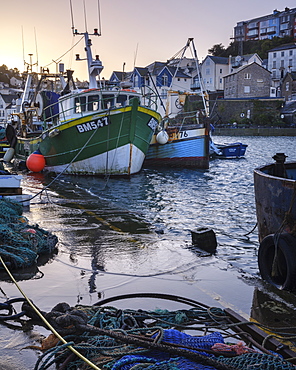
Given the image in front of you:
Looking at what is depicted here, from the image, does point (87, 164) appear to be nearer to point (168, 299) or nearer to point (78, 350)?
point (168, 299)

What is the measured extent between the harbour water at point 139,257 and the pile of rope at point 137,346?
0.81 ft

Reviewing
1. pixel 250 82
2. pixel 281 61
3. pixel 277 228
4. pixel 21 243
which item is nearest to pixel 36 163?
pixel 21 243

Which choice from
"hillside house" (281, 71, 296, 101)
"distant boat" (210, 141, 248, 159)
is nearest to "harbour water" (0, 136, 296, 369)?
"distant boat" (210, 141, 248, 159)

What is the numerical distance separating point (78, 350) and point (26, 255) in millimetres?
2430

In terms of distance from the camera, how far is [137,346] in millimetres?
2723

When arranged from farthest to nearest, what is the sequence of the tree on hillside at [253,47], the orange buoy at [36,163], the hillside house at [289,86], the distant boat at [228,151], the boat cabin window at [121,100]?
1. the tree on hillside at [253,47]
2. the hillside house at [289,86]
3. the distant boat at [228,151]
4. the orange buoy at [36,163]
5. the boat cabin window at [121,100]

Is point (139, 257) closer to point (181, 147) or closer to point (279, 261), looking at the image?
point (279, 261)

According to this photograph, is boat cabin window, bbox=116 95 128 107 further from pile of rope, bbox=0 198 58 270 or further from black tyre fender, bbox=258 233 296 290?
black tyre fender, bbox=258 233 296 290

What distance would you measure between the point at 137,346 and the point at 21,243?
9.51ft

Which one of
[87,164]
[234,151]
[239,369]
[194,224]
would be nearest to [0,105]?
[234,151]

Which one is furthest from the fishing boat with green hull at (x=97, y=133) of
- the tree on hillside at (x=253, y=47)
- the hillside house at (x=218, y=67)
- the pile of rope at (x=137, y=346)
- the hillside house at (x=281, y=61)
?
the tree on hillside at (x=253, y=47)

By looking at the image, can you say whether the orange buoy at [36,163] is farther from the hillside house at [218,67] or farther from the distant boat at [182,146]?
the hillside house at [218,67]

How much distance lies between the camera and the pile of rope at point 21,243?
15.8 feet

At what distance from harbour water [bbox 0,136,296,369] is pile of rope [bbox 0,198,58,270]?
0.51 ft
